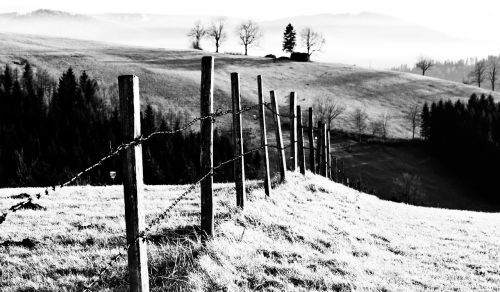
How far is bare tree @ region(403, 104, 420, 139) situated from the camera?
101575 millimetres

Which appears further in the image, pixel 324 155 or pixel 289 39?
pixel 289 39

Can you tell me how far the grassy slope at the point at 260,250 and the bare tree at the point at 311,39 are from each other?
457 ft

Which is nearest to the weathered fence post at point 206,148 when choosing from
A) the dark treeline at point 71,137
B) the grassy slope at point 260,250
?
the grassy slope at point 260,250

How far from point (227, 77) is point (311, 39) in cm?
5047

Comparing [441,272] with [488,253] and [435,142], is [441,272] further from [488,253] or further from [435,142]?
[435,142]

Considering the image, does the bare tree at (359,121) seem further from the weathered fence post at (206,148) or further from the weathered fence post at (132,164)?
the weathered fence post at (132,164)

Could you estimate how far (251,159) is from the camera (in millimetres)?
81750

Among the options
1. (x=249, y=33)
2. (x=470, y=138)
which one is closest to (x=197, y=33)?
(x=249, y=33)

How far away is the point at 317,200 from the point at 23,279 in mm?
10051

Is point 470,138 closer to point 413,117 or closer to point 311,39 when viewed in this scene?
point 413,117

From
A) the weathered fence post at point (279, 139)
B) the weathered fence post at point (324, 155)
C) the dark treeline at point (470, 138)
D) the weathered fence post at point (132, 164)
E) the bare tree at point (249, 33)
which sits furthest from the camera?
the bare tree at point (249, 33)

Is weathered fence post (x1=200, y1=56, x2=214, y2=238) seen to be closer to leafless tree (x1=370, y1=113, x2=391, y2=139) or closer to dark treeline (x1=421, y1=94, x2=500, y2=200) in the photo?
dark treeline (x1=421, y1=94, x2=500, y2=200)

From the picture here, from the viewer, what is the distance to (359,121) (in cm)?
9806

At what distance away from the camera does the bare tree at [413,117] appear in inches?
3999
